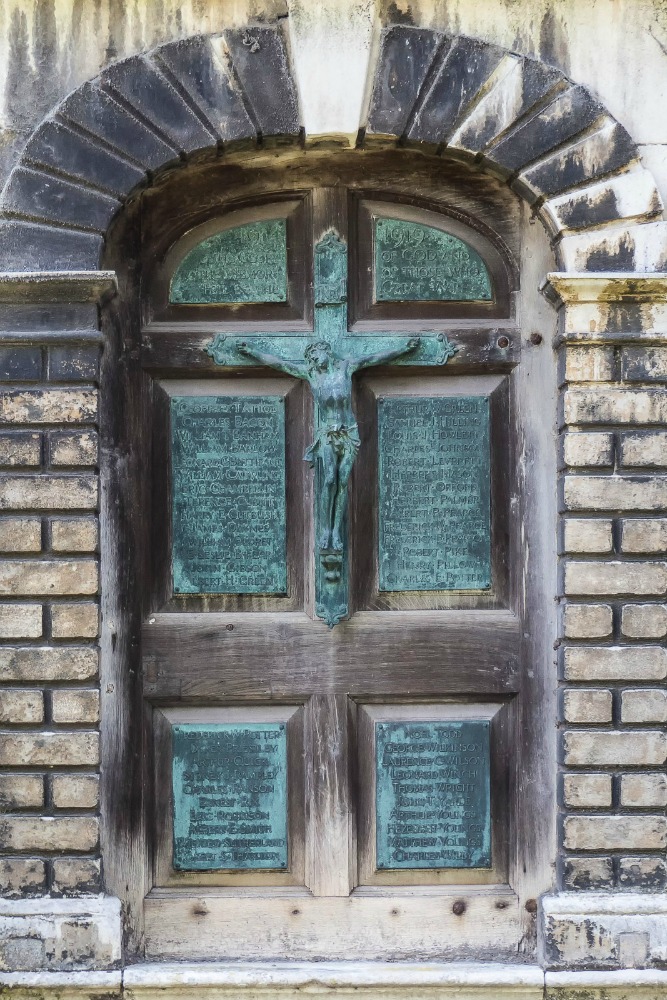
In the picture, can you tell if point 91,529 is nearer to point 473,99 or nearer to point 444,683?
point 444,683

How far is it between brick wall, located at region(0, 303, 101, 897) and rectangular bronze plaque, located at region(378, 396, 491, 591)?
1.03 metres

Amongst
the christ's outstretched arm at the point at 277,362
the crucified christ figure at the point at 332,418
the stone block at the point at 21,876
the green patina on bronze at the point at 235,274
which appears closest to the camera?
the stone block at the point at 21,876

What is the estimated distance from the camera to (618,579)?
3.84 metres

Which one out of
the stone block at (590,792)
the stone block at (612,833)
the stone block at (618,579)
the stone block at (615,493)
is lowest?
the stone block at (612,833)

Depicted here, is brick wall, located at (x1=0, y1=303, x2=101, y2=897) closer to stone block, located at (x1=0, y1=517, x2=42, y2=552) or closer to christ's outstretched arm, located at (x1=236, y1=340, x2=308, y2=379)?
stone block, located at (x1=0, y1=517, x2=42, y2=552)

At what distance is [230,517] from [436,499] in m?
0.73

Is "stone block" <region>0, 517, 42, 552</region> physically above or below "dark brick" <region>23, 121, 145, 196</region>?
below

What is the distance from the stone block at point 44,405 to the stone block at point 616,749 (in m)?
1.98

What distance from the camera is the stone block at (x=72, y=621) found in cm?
381

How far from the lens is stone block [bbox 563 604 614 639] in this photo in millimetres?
3832

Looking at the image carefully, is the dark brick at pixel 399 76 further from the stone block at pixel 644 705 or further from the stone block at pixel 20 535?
the stone block at pixel 644 705

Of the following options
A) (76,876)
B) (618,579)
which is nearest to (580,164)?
(618,579)

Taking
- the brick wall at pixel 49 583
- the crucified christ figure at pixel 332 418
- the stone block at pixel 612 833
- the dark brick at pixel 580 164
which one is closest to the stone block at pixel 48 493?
the brick wall at pixel 49 583

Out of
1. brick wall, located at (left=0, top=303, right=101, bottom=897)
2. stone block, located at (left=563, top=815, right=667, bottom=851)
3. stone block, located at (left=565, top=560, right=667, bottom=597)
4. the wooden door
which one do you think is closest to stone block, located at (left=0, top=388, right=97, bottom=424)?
Answer: brick wall, located at (left=0, top=303, right=101, bottom=897)
